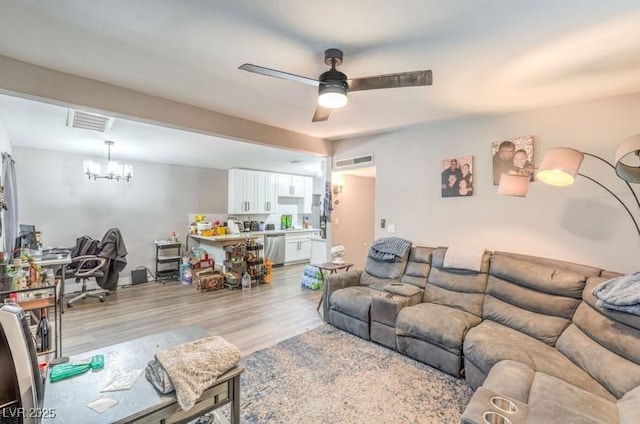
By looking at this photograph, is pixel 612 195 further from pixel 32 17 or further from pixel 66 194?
pixel 66 194

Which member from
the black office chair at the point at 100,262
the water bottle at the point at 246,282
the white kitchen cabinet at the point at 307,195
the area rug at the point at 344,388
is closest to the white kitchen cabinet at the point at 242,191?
the white kitchen cabinet at the point at 307,195

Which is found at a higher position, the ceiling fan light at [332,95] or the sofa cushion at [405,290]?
the ceiling fan light at [332,95]

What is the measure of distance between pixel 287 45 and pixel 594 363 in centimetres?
288

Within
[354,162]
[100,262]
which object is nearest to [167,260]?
[100,262]

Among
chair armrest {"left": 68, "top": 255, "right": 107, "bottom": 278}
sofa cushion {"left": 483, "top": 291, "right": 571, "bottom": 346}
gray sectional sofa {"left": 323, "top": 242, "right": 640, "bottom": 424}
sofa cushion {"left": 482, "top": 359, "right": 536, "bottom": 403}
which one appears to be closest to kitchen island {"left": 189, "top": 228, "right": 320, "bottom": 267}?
chair armrest {"left": 68, "top": 255, "right": 107, "bottom": 278}

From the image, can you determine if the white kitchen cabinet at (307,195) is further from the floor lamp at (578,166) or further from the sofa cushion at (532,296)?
the floor lamp at (578,166)

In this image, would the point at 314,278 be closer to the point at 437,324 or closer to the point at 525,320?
the point at 437,324

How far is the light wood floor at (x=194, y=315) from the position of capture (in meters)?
3.25

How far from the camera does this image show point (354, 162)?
15.1 ft

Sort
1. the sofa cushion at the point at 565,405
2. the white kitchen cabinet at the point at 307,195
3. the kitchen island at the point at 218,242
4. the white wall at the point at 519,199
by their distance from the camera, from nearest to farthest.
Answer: the sofa cushion at the point at 565,405
the white wall at the point at 519,199
the kitchen island at the point at 218,242
the white kitchen cabinet at the point at 307,195

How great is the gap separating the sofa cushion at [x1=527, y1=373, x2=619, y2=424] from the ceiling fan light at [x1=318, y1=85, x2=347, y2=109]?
2100mm

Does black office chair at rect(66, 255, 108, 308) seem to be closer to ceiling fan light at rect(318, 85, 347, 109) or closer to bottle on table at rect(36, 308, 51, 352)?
bottle on table at rect(36, 308, 51, 352)

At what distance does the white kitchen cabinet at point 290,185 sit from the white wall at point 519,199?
146 inches

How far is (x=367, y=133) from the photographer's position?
4.27m
